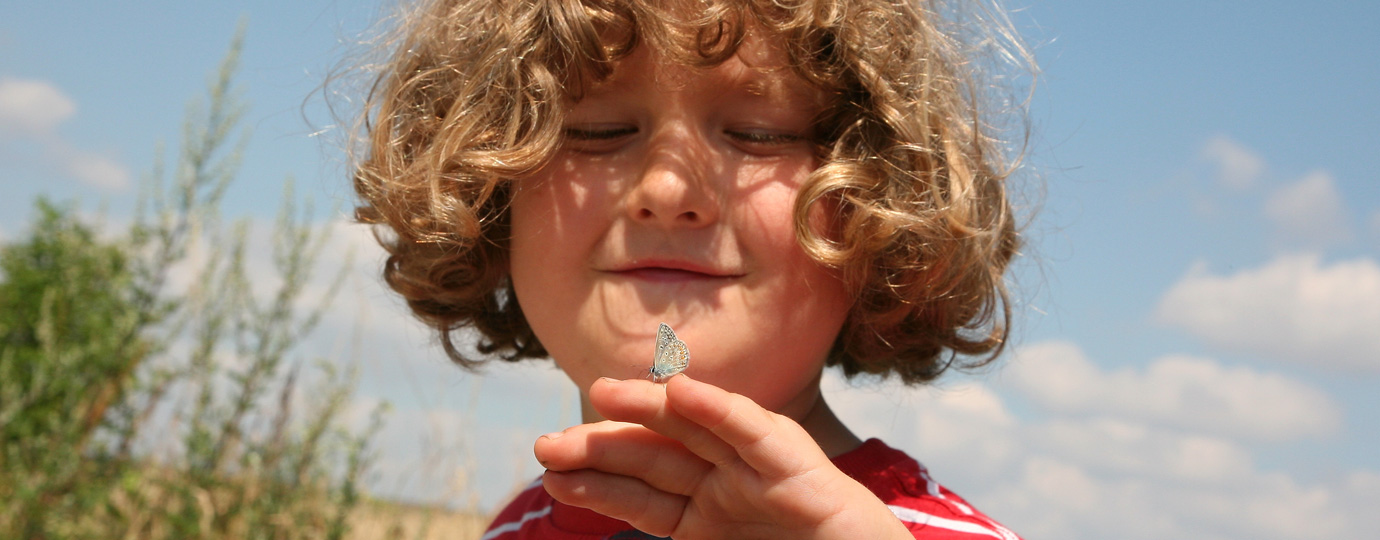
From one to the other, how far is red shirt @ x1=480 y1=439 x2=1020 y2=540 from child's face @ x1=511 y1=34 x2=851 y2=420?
233 millimetres

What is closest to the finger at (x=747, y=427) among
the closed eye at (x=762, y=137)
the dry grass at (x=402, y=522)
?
the closed eye at (x=762, y=137)

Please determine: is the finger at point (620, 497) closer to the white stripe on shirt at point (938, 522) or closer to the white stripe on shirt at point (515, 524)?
the white stripe on shirt at point (938, 522)

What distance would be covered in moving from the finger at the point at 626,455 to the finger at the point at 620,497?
0.01 m

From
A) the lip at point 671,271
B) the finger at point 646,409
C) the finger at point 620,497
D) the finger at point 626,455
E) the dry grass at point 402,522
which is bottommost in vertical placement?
the dry grass at point 402,522

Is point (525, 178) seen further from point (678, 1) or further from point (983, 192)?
point (983, 192)

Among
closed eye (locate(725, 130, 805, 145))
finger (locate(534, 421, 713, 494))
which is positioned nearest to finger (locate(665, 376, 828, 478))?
finger (locate(534, 421, 713, 494))

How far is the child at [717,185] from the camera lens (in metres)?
1.56

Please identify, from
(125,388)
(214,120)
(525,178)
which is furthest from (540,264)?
(125,388)

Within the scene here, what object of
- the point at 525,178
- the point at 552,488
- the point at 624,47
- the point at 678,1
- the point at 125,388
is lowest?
the point at 125,388

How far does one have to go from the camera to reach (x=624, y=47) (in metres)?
1.64

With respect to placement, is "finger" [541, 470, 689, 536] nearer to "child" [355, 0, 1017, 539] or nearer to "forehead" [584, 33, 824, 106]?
"child" [355, 0, 1017, 539]

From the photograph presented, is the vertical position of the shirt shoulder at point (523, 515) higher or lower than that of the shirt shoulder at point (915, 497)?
lower

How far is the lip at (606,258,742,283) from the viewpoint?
154cm

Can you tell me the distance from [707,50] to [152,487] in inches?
A: 122
